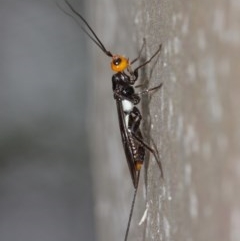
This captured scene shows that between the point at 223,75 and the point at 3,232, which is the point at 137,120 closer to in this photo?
the point at 223,75

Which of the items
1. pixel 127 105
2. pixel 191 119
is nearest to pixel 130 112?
pixel 127 105

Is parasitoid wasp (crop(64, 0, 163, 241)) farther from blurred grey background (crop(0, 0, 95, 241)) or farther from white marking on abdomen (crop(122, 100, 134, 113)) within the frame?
blurred grey background (crop(0, 0, 95, 241))

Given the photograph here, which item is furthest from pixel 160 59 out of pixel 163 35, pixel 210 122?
pixel 210 122

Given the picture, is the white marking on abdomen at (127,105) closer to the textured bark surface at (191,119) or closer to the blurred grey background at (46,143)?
the textured bark surface at (191,119)

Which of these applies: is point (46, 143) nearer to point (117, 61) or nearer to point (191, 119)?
point (117, 61)

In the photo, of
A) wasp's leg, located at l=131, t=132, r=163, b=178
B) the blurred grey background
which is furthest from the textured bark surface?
the blurred grey background
